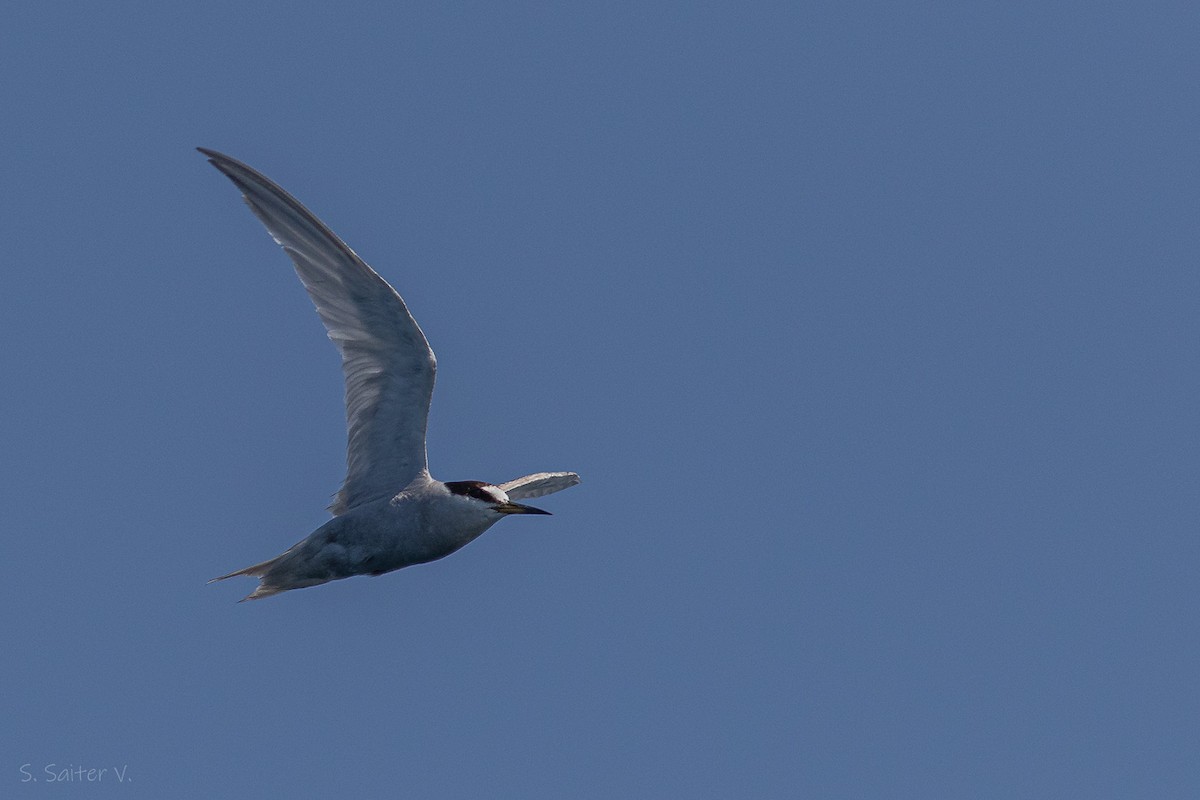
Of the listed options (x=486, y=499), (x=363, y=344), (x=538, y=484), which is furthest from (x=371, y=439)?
(x=538, y=484)

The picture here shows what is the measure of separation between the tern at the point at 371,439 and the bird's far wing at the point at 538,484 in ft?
8.43

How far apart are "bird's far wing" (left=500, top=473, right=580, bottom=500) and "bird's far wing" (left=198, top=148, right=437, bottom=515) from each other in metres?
2.56

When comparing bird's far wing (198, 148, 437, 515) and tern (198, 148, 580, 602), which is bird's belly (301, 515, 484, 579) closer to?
tern (198, 148, 580, 602)

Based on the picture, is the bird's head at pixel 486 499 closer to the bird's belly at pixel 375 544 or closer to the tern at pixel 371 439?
Result: the tern at pixel 371 439

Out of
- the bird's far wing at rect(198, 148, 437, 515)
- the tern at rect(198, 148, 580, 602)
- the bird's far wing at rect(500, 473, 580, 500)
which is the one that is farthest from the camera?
the bird's far wing at rect(500, 473, 580, 500)

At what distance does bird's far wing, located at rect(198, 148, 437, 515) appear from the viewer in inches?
540

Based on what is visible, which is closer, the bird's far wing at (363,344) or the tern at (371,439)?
the bird's far wing at (363,344)

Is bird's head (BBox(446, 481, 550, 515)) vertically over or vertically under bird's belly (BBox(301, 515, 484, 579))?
over

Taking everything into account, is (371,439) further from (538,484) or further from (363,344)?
(538,484)

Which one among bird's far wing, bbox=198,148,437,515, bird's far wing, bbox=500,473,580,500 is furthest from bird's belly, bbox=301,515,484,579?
bird's far wing, bbox=500,473,580,500

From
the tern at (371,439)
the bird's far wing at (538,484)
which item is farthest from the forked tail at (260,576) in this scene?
the bird's far wing at (538,484)

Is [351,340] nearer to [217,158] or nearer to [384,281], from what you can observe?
[384,281]

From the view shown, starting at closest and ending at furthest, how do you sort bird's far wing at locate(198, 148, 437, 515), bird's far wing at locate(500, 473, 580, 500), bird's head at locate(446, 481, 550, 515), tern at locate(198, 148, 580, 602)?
bird's far wing at locate(198, 148, 437, 515) < tern at locate(198, 148, 580, 602) < bird's head at locate(446, 481, 550, 515) < bird's far wing at locate(500, 473, 580, 500)

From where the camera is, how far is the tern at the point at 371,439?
45.5ft
